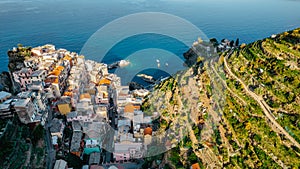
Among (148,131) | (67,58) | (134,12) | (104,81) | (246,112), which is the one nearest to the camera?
(246,112)

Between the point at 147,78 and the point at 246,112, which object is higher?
the point at 147,78

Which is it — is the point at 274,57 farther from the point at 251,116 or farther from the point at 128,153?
the point at 128,153

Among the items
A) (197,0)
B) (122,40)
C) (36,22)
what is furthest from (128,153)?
(197,0)

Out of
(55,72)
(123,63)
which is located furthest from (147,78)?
(55,72)

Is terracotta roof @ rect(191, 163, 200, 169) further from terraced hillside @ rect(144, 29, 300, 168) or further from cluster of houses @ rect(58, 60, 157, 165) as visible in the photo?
cluster of houses @ rect(58, 60, 157, 165)

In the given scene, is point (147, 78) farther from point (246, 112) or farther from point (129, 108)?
point (246, 112)
